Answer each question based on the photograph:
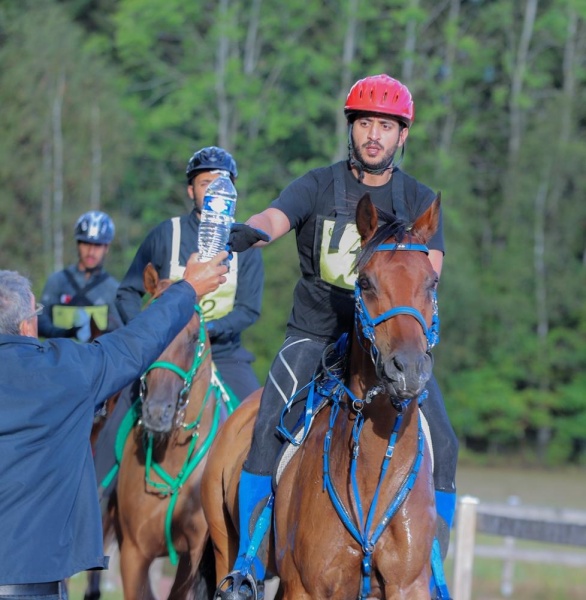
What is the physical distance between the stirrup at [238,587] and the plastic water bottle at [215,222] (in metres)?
1.75

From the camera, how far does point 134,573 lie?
27.1 feet

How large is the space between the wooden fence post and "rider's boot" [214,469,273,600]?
4.88 metres

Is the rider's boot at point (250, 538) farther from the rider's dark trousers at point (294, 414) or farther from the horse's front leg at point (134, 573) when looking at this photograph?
the horse's front leg at point (134, 573)

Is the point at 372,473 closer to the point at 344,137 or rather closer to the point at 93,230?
the point at 93,230

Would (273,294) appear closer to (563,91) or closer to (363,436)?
(563,91)

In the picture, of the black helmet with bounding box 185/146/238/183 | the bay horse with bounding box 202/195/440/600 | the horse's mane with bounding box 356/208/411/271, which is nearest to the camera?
the bay horse with bounding box 202/195/440/600

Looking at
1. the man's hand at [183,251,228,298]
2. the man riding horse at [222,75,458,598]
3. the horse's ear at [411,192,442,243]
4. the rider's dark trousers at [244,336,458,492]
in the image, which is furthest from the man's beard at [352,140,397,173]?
the man's hand at [183,251,228,298]

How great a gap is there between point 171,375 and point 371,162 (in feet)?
7.57

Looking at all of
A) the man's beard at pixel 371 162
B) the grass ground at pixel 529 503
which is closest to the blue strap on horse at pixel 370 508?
the man's beard at pixel 371 162

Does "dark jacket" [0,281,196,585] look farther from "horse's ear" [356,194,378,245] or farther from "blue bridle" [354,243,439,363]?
"horse's ear" [356,194,378,245]

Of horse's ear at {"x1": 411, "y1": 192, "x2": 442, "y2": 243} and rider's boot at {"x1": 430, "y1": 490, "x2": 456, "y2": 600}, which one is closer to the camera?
horse's ear at {"x1": 411, "y1": 192, "x2": 442, "y2": 243}

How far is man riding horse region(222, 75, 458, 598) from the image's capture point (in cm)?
637

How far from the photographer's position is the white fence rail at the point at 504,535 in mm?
11195

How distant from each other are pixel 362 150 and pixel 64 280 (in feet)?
18.4
